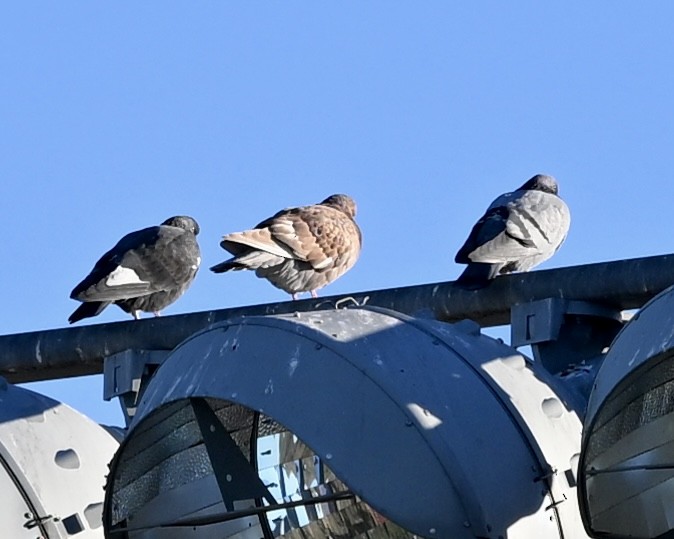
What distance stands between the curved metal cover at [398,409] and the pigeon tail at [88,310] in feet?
14.2

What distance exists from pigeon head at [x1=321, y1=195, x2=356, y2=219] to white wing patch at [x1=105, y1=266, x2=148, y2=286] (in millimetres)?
3486

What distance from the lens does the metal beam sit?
5.07 m

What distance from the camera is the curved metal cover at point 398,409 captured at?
12.1 feet

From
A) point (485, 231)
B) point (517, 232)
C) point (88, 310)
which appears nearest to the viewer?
point (485, 231)

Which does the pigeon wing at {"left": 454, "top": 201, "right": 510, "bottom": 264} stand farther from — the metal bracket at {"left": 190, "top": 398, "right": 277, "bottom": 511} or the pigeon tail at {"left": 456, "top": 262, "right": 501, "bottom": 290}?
the metal bracket at {"left": 190, "top": 398, "right": 277, "bottom": 511}

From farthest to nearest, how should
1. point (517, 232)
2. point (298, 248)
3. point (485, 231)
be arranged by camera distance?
1. point (298, 248)
2. point (517, 232)
3. point (485, 231)

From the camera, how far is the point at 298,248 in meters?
10.6

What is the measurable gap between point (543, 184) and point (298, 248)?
1709 millimetres

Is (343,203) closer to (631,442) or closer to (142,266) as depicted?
(142,266)

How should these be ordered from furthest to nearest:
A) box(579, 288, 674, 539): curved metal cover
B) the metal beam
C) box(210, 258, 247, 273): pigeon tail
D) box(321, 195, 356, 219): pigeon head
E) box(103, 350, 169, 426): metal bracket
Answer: box(321, 195, 356, 219): pigeon head < box(210, 258, 247, 273): pigeon tail < box(103, 350, 169, 426): metal bracket < the metal beam < box(579, 288, 674, 539): curved metal cover

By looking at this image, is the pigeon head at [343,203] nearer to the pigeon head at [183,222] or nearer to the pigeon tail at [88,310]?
the pigeon head at [183,222]

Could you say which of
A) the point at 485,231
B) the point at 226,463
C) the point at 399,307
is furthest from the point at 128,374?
the point at 485,231

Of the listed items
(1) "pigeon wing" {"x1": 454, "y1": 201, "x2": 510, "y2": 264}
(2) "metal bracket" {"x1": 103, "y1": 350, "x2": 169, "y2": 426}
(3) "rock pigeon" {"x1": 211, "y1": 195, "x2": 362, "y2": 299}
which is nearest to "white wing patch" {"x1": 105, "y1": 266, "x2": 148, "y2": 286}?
(3) "rock pigeon" {"x1": 211, "y1": 195, "x2": 362, "y2": 299}

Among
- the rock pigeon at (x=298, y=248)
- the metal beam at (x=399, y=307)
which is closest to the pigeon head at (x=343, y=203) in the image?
the rock pigeon at (x=298, y=248)
